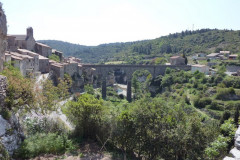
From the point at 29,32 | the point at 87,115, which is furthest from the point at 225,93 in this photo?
the point at 29,32

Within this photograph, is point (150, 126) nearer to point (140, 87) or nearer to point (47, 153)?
point (47, 153)

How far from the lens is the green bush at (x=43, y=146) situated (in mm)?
9520

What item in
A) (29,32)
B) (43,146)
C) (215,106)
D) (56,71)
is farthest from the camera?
(29,32)

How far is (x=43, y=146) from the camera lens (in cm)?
1023

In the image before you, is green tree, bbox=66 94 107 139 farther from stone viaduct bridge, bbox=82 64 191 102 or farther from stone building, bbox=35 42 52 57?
stone viaduct bridge, bbox=82 64 191 102

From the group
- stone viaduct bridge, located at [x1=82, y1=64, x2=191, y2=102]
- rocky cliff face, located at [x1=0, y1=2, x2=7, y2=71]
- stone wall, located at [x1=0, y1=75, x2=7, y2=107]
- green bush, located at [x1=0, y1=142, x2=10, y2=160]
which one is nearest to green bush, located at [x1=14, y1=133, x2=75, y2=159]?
green bush, located at [x1=0, y1=142, x2=10, y2=160]

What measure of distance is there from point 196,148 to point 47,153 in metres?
7.91

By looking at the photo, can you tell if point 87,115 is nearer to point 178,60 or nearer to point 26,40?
point 26,40

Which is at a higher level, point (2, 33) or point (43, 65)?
point (2, 33)

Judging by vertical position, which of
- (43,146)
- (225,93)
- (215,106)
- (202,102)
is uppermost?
(43,146)

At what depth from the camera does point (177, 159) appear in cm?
1145

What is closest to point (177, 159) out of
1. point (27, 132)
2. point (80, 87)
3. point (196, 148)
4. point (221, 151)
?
point (196, 148)

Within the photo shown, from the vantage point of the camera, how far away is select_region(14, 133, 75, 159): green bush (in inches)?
375

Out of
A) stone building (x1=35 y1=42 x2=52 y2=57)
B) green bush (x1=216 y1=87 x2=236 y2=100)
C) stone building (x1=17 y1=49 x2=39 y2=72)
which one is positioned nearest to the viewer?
stone building (x1=17 y1=49 x2=39 y2=72)
